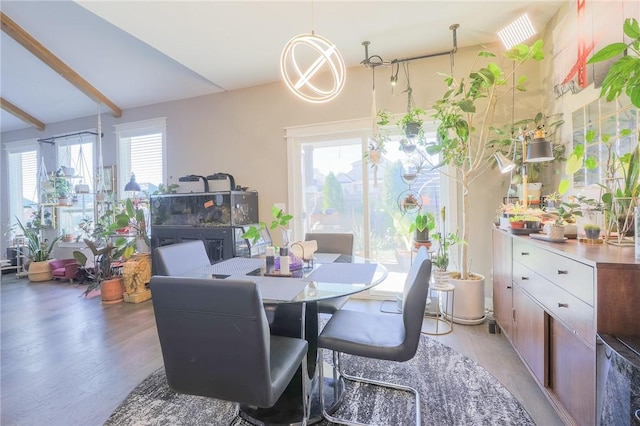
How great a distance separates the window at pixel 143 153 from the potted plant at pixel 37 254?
70.2 inches

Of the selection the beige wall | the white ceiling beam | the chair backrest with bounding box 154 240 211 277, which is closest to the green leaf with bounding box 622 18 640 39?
the beige wall

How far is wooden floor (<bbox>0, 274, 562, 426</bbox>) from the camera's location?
165 centimetres

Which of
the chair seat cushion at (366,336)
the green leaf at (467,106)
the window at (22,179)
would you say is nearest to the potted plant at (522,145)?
the green leaf at (467,106)

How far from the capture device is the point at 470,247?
3031 mm

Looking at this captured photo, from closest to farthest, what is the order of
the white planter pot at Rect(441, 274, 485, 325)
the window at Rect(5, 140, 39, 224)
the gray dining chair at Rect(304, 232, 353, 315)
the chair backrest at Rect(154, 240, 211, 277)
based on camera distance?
the chair backrest at Rect(154, 240, 211, 277) < the gray dining chair at Rect(304, 232, 353, 315) < the white planter pot at Rect(441, 274, 485, 325) < the window at Rect(5, 140, 39, 224)

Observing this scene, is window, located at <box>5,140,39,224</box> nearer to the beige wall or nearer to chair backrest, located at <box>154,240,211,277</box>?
the beige wall

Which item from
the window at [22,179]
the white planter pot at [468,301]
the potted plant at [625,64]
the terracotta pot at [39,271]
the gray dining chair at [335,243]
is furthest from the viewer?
the window at [22,179]

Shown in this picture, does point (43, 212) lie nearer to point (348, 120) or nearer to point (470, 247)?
point (348, 120)

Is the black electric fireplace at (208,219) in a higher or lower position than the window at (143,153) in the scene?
lower

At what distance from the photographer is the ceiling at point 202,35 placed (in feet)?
7.72

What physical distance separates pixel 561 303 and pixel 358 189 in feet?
7.56

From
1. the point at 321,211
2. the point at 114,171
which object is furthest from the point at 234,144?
the point at 114,171

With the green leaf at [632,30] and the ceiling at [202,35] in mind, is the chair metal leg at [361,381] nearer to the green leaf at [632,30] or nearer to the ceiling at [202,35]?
the green leaf at [632,30]

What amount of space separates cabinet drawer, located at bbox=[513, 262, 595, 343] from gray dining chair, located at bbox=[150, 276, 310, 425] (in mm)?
1250
